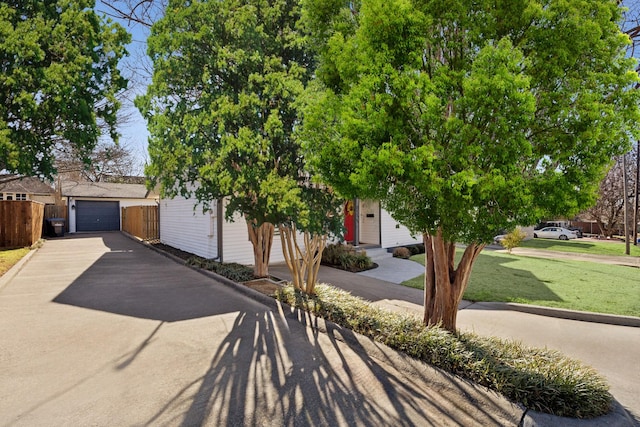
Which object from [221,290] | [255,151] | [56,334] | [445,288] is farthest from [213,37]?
[445,288]

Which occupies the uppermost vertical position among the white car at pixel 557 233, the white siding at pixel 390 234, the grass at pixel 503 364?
the white siding at pixel 390 234

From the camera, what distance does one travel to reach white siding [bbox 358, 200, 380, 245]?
15.1 meters

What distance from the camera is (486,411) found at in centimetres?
306

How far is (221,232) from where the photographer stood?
10594mm

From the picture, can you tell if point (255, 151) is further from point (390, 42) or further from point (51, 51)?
point (51, 51)

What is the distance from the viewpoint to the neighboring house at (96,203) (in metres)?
24.2

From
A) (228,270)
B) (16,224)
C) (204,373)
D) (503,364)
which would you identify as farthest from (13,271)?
(503,364)

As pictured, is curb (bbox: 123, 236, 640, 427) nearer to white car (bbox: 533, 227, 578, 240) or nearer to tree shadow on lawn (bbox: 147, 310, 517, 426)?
tree shadow on lawn (bbox: 147, 310, 517, 426)

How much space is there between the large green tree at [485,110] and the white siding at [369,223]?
1120cm

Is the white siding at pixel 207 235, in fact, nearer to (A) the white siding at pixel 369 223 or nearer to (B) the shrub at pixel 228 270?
(B) the shrub at pixel 228 270

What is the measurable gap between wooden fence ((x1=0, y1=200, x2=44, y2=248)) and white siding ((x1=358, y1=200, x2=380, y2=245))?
14.6 m

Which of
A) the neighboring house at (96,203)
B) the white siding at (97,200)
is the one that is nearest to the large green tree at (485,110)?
the white siding at (97,200)

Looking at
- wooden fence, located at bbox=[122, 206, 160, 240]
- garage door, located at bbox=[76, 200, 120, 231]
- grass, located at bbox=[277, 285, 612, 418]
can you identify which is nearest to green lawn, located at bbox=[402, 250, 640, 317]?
grass, located at bbox=[277, 285, 612, 418]

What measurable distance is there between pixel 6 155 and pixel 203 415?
27.9ft
